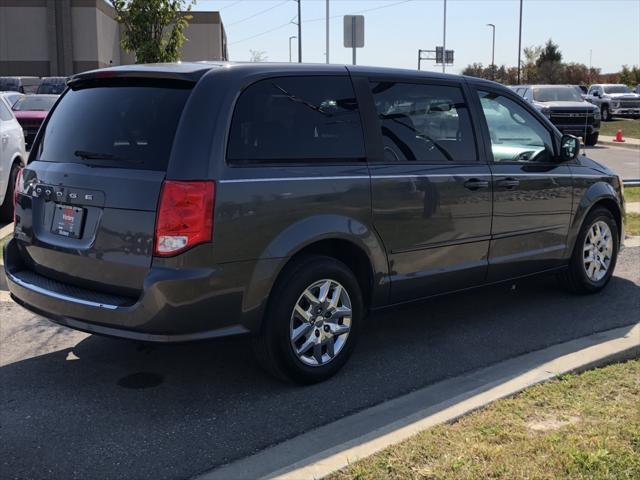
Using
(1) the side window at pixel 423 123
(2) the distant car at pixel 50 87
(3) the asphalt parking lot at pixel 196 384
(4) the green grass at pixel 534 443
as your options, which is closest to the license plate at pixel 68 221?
(3) the asphalt parking lot at pixel 196 384

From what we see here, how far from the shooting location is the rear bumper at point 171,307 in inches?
155

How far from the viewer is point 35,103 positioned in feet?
60.4

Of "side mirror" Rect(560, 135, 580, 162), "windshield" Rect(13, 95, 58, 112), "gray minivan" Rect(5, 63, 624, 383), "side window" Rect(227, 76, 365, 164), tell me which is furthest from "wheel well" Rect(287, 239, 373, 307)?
"windshield" Rect(13, 95, 58, 112)

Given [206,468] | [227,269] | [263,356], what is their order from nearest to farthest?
[206,468] < [227,269] < [263,356]

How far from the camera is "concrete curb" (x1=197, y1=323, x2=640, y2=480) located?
350 centimetres

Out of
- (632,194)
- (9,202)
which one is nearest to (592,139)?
(632,194)

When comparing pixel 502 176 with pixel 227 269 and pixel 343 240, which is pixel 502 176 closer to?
pixel 343 240

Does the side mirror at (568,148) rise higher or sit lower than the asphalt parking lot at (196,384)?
higher

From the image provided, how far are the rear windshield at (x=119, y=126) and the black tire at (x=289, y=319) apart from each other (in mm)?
963

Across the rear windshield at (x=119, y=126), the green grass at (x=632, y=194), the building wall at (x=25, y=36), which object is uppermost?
the building wall at (x=25, y=36)

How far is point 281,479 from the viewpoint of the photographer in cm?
334

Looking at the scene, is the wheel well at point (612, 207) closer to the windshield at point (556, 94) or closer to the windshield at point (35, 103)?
the windshield at point (35, 103)

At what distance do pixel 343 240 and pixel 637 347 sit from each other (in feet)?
6.85

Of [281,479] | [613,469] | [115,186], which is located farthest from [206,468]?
[613,469]
